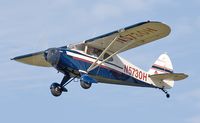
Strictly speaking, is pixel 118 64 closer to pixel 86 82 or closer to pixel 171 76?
pixel 171 76

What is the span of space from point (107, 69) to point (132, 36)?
179 cm

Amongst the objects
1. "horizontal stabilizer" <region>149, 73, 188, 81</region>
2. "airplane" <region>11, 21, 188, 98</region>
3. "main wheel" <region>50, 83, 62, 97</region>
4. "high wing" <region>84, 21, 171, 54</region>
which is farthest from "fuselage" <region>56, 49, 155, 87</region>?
"main wheel" <region>50, 83, 62, 97</region>

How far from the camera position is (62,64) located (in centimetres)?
2561

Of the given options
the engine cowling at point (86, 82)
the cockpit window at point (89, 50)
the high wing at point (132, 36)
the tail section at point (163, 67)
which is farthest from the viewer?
the tail section at point (163, 67)

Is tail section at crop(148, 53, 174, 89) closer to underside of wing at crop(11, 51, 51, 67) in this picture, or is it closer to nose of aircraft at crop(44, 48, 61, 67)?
underside of wing at crop(11, 51, 51, 67)

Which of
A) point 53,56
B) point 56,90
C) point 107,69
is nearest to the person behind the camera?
point 53,56

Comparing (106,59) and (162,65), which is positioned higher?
(162,65)

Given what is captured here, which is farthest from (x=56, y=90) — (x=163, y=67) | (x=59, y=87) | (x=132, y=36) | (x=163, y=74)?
(x=163, y=67)

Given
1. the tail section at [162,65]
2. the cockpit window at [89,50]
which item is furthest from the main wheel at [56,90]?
the tail section at [162,65]

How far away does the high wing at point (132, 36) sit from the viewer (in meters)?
24.7

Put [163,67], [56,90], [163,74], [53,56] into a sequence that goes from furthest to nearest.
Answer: [163,67] < [163,74] < [56,90] < [53,56]

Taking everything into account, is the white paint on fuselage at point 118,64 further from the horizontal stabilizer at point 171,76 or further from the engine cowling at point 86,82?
the engine cowling at point 86,82

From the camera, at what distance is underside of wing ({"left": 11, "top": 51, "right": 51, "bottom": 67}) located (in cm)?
2850

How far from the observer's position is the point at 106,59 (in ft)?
86.6
